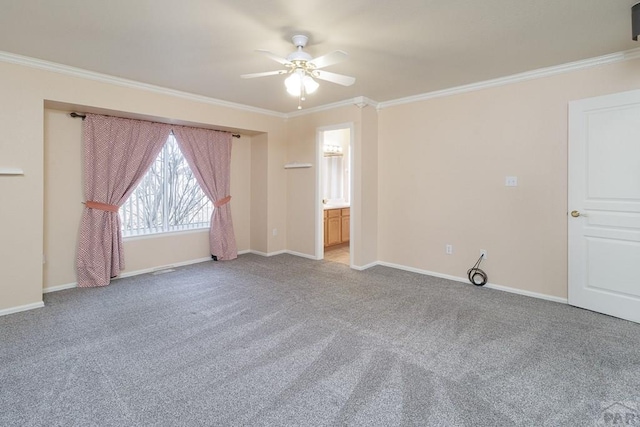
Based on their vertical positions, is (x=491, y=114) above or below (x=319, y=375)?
above

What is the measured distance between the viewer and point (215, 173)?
512 centimetres

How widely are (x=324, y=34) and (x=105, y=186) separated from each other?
321 centimetres

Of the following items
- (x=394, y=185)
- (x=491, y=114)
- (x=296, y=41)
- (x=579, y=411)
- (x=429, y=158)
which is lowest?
(x=579, y=411)

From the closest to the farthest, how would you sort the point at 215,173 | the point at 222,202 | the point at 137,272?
the point at 137,272 → the point at 215,173 → the point at 222,202

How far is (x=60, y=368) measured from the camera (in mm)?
2195

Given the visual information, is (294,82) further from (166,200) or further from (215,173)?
(166,200)

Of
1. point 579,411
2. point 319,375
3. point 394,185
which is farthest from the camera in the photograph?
point 394,185

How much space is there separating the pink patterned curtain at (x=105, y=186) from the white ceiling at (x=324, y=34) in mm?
801

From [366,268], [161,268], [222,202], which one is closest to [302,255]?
[366,268]

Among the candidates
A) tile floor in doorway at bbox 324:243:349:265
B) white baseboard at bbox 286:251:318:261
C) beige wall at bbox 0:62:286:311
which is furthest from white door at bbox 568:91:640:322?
beige wall at bbox 0:62:286:311

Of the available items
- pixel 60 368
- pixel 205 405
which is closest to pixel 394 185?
pixel 205 405

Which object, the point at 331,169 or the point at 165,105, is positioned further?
the point at 331,169

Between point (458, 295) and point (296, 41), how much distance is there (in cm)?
307

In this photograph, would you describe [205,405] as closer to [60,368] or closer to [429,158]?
[60,368]
